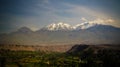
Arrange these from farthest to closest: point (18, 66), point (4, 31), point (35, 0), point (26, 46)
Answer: point (26, 46), point (4, 31), point (35, 0), point (18, 66)

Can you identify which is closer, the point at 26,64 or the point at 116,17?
the point at 26,64

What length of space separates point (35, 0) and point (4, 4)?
71.3 inches

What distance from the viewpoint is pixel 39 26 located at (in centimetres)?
1563

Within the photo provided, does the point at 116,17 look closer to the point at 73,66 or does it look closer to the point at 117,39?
the point at 117,39

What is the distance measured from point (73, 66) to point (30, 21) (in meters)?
4.00

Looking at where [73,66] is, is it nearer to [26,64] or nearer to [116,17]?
[26,64]

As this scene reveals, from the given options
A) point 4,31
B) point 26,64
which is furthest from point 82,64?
point 4,31

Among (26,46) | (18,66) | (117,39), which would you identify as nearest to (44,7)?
(18,66)

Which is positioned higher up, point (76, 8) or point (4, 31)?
point (76, 8)

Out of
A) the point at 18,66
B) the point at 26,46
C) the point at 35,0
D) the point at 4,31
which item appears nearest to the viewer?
the point at 18,66

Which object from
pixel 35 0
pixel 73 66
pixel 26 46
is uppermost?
pixel 35 0

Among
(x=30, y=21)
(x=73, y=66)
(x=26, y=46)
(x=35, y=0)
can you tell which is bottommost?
(x=73, y=66)

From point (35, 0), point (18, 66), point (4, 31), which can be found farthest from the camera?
point (4, 31)

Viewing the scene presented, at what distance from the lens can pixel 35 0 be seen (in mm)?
13945
